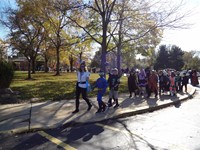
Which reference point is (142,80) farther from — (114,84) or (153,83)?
(114,84)

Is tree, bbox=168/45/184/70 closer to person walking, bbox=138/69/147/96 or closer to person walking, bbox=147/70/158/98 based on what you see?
person walking, bbox=138/69/147/96

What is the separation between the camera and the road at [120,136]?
17.0 ft

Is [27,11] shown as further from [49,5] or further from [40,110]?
[40,110]

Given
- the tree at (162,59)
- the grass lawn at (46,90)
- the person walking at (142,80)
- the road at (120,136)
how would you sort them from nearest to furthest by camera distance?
the road at (120,136), the grass lawn at (46,90), the person walking at (142,80), the tree at (162,59)

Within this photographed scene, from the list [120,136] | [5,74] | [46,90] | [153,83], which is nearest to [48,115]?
[120,136]

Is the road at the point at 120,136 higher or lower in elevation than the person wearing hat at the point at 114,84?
lower

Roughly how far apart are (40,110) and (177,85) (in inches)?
375

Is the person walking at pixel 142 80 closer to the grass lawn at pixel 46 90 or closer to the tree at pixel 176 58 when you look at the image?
the grass lawn at pixel 46 90

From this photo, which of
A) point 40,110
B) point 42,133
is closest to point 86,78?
point 40,110

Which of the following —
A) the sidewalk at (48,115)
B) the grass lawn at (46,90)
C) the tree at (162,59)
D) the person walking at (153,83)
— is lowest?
the sidewalk at (48,115)

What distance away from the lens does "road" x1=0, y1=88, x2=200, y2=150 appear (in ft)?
17.0

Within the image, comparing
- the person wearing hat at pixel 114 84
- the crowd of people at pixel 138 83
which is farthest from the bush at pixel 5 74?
the person wearing hat at pixel 114 84

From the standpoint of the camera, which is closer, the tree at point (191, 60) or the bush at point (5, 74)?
the bush at point (5, 74)

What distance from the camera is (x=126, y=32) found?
59.0 ft
